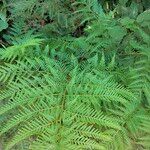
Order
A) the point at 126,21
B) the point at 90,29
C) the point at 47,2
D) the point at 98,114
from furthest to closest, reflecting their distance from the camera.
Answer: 1. the point at 47,2
2. the point at 90,29
3. the point at 126,21
4. the point at 98,114

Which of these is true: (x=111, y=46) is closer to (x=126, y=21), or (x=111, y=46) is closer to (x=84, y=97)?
(x=126, y=21)

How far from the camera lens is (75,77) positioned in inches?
91.6

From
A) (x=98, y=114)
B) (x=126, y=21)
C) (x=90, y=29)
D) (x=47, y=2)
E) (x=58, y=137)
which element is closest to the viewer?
(x=58, y=137)

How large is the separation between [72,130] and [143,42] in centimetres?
86

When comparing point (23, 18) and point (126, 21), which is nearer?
point (126, 21)

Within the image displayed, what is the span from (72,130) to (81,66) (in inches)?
24.3

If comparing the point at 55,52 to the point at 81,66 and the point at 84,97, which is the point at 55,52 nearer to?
the point at 81,66

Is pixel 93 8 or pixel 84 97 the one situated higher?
pixel 93 8

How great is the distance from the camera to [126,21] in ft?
7.99

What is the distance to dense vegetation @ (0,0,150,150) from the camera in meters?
2.08

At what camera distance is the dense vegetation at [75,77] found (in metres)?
2.08

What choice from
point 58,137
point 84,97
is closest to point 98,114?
point 84,97

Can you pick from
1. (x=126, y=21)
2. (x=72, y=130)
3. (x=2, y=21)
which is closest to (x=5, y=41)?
(x=2, y=21)

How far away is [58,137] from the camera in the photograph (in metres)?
1.96
